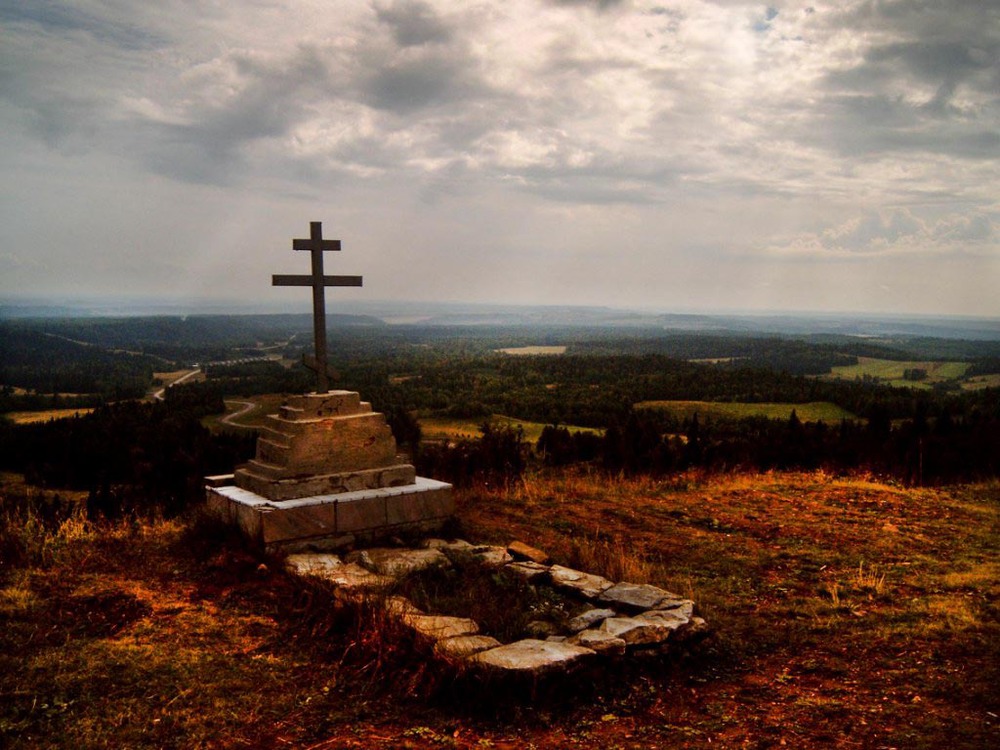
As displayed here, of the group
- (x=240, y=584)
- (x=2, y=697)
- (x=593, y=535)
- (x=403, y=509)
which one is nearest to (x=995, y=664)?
(x=593, y=535)

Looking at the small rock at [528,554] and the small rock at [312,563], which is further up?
the small rock at [312,563]

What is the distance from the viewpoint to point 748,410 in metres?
59.1

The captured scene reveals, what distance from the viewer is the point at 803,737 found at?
402 centimetres

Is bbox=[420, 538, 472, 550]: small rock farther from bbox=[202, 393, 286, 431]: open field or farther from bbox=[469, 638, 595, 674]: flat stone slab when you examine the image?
bbox=[202, 393, 286, 431]: open field

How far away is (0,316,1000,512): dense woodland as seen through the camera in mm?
14477

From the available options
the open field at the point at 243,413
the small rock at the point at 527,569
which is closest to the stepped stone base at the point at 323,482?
the small rock at the point at 527,569

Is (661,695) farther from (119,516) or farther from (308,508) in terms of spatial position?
(119,516)

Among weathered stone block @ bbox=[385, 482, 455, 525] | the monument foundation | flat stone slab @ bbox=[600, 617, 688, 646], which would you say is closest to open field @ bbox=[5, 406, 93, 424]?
the monument foundation

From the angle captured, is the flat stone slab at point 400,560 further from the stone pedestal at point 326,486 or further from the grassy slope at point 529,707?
the grassy slope at point 529,707

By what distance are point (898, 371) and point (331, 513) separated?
355 feet

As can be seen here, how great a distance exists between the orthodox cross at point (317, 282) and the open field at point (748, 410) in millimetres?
49468

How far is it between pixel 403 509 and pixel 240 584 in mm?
2015

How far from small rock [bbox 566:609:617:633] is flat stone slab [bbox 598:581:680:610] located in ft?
0.69

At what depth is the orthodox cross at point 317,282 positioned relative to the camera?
849cm
